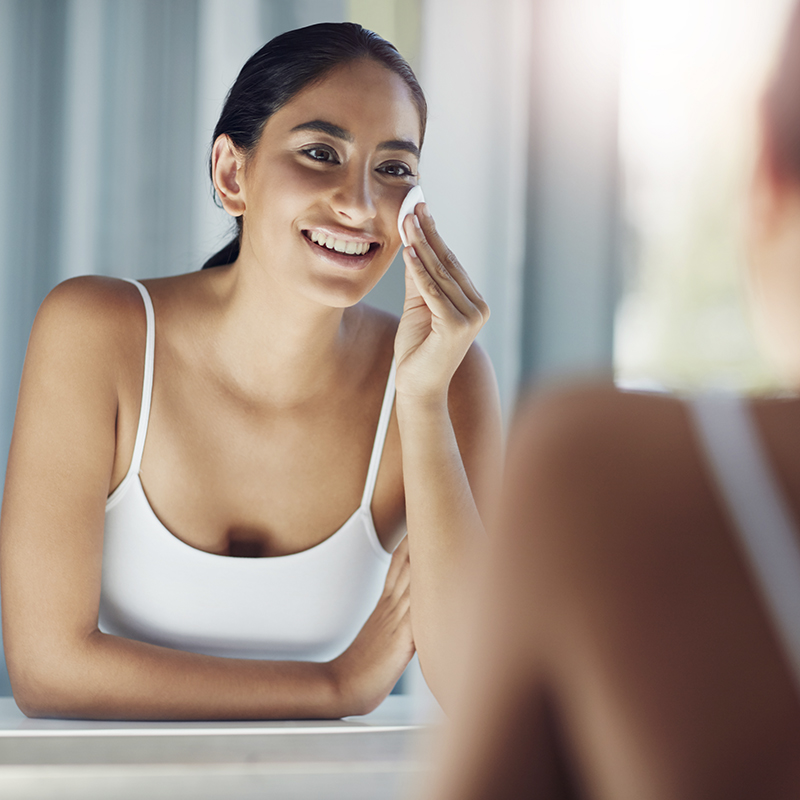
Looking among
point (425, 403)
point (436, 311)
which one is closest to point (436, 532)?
point (425, 403)

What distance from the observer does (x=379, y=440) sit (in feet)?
3.68

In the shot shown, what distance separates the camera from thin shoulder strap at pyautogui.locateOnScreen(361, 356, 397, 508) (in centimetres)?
110

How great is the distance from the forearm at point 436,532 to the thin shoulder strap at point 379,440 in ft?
0.48

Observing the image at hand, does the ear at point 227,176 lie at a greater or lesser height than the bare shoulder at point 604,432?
greater

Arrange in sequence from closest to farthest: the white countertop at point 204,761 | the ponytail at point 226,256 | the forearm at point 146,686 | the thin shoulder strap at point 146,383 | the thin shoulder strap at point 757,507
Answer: the thin shoulder strap at point 757,507 < the white countertop at point 204,761 < the forearm at point 146,686 < the thin shoulder strap at point 146,383 < the ponytail at point 226,256

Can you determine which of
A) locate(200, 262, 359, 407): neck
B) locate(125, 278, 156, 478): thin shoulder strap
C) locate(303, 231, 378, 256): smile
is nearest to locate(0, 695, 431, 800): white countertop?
locate(125, 278, 156, 478): thin shoulder strap

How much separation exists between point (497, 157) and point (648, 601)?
1.23m

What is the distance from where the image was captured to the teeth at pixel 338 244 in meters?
0.98

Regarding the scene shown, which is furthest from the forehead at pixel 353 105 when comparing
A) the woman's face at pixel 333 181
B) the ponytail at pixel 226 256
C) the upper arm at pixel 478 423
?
the upper arm at pixel 478 423

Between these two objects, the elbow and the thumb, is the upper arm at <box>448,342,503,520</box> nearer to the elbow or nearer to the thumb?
the thumb

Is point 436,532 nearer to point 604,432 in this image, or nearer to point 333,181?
point 333,181

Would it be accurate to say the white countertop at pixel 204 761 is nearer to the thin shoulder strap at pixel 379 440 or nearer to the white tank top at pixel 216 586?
the white tank top at pixel 216 586

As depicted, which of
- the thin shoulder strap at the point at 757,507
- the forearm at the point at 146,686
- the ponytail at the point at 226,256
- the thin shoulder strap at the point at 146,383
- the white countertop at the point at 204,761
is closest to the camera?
the thin shoulder strap at the point at 757,507

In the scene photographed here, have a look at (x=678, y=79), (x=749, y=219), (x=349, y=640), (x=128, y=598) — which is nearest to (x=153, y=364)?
(x=128, y=598)
